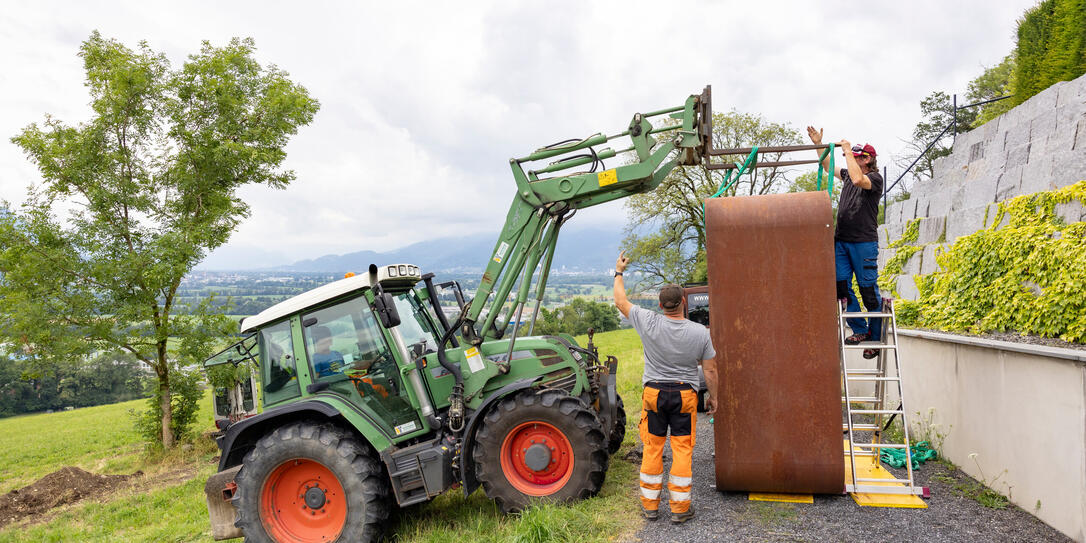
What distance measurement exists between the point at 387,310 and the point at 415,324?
1.17m

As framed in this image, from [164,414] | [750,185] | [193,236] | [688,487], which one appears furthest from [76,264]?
[750,185]

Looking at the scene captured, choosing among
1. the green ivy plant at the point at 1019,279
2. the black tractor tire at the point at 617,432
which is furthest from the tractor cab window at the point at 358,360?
the green ivy plant at the point at 1019,279

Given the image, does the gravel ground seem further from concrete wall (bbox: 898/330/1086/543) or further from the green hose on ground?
the green hose on ground

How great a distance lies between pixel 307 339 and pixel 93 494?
752 centimetres

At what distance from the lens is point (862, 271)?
5.79 metres

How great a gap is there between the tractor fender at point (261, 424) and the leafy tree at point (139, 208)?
269 inches

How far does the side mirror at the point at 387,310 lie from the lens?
4.98 m

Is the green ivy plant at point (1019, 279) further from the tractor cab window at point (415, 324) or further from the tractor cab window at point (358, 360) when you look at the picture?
the tractor cab window at point (358, 360)

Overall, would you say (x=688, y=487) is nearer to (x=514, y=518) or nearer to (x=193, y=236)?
(x=514, y=518)

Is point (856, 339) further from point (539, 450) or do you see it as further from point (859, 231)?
point (539, 450)

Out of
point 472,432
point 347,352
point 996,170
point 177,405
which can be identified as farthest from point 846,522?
point 177,405

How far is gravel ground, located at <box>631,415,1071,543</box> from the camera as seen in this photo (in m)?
4.45

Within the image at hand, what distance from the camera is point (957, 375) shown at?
20.0ft

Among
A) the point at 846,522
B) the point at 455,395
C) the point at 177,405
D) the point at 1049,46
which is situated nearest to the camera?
the point at 846,522
